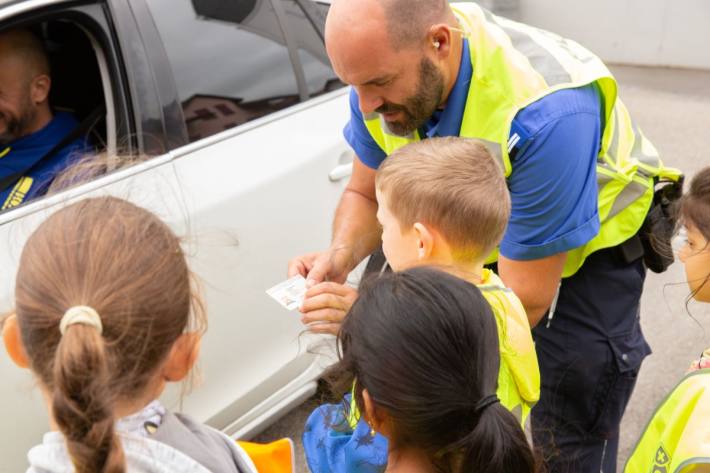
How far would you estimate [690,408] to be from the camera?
5.56 feet

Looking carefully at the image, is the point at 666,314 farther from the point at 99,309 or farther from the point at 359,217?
the point at 99,309

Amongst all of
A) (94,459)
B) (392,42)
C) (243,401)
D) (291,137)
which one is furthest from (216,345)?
(94,459)

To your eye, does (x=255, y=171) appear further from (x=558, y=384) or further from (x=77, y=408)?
(x=77, y=408)

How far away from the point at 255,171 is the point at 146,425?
1366mm

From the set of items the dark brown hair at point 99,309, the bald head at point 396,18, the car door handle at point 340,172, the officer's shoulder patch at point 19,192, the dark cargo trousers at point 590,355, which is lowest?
the dark cargo trousers at point 590,355

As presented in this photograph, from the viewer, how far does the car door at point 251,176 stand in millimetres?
2414

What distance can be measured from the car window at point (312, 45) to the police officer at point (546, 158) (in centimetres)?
62

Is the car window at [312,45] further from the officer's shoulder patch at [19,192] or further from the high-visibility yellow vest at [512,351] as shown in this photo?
the high-visibility yellow vest at [512,351]

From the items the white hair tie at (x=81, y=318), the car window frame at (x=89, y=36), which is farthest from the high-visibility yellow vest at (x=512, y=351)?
the car window frame at (x=89, y=36)

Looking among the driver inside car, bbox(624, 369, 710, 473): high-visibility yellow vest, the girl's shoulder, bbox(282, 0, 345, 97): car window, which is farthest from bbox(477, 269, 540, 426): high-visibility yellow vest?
the driver inside car

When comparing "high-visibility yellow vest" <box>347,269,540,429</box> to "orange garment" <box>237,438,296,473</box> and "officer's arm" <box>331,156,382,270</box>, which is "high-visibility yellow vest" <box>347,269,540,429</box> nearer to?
"orange garment" <box>237,438,296,473</box>

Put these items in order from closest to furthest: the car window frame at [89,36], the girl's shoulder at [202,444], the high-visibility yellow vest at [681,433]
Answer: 1. the girl's shoulder at [202,444]
2. the high-visibility yellow vest at [681,433]
3. the car window frame at [89,36]

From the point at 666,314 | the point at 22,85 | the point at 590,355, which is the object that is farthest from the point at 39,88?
the point at 666,314

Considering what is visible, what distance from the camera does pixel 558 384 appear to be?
2.18 metres
